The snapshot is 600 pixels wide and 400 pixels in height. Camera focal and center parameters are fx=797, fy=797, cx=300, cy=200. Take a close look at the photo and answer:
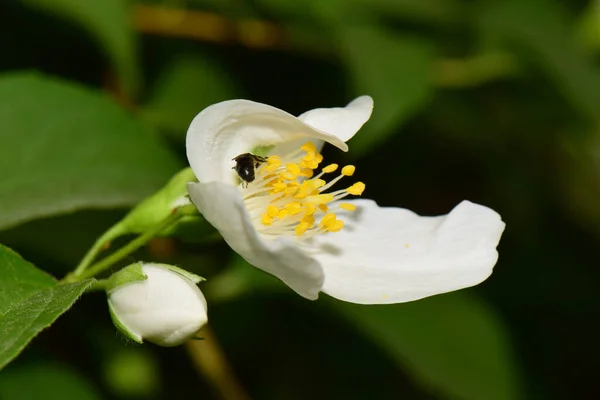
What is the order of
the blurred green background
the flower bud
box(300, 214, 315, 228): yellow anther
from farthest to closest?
1. the blurred green background
2. box(300, 214, 315, 228): yellow anther
3. the flower bud

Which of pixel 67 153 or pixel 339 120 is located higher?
pixel 339 120

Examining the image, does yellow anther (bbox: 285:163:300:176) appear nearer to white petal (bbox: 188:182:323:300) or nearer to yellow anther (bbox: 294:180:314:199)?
yellow anther (bbox: 294:180:314:199)

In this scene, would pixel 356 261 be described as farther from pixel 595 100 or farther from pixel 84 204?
pixel 595 100

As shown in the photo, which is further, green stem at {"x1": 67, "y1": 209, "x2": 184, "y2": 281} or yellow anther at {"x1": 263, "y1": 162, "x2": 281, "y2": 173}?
yellow anther at {"x1": 263, "y1": 162, "x2": 281, "y2": 173}

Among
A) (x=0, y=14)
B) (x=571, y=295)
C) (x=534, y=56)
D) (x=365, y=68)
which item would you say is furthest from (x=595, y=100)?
(x=0, y=14)

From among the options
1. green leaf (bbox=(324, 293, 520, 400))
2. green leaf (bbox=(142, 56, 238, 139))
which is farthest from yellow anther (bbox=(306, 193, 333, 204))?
green leaf (bbox=(142, 56, 238, 139))

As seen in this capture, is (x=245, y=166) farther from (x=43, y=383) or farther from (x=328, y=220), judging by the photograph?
(x=43, y=383)

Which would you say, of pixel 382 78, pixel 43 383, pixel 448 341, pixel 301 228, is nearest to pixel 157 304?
pixel 301 228

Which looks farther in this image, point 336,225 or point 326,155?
point 326,155
